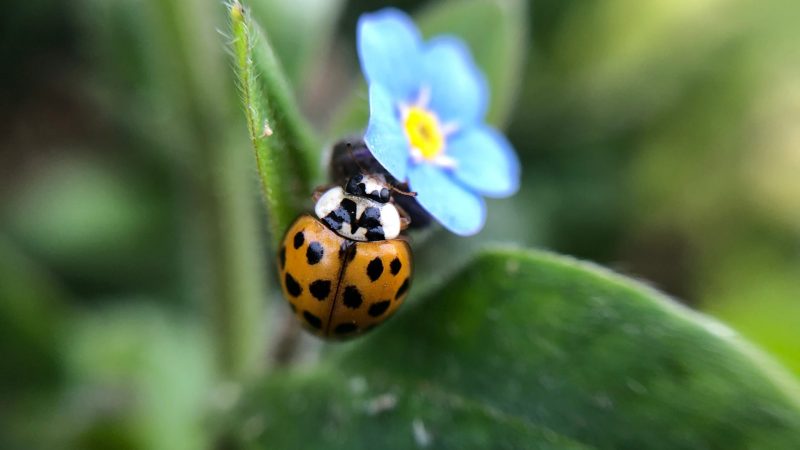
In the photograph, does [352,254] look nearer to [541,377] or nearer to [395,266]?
[395,266]

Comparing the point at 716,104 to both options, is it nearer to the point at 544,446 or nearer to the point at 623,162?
the point at 623,162

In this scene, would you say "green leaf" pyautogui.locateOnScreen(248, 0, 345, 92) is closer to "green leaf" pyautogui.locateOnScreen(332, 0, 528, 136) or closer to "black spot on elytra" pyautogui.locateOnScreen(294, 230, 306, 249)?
"green leaf" pyautogui.locateOnScreen(332, 0, 528, 136)

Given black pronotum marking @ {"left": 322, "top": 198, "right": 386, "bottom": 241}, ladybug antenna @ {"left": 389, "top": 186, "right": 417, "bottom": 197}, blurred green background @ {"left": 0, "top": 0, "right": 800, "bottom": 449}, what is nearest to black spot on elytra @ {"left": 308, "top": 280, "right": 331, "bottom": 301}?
black pronotum marking @ {"left": 322, "top": 198, "right": 386, "bottom": 241}

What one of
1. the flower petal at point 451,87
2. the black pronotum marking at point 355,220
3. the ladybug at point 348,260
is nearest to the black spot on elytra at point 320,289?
the ladybug at point 348,260

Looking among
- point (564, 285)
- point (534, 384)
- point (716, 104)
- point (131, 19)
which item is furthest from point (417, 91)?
point (716, 104)

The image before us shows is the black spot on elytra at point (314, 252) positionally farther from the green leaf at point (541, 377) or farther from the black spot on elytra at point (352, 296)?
the green leaf at point (541, 377)

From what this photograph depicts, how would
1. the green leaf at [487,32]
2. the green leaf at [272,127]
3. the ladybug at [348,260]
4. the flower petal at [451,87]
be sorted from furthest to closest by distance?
the green leaf at [487,32]
the flower petal at [451,87]
the ladybug at [348,260]
the green leaf at [272,127]

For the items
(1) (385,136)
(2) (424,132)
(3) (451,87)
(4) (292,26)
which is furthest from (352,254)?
(4) (292,26)
